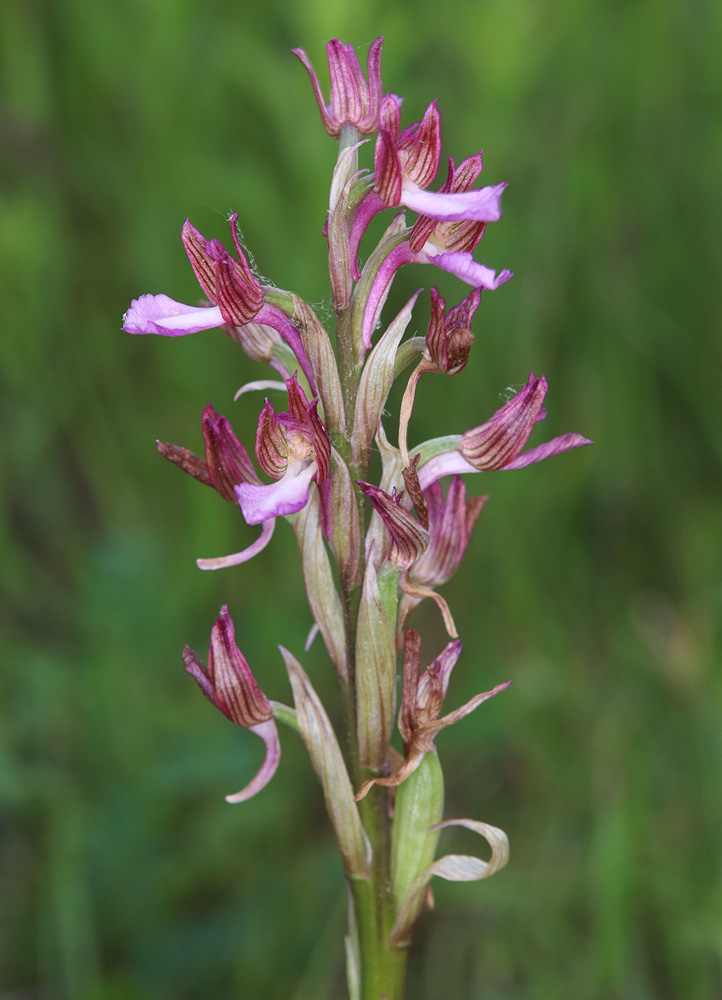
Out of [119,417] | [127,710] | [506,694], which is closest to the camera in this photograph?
[127,710]

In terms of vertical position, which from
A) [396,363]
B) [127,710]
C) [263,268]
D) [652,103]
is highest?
[652,103]

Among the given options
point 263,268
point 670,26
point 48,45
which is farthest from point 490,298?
point 48,45

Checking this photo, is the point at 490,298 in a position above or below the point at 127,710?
above

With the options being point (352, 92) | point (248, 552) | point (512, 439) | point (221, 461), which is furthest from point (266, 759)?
point (352, 92)

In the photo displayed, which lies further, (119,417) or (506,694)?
(119,417)

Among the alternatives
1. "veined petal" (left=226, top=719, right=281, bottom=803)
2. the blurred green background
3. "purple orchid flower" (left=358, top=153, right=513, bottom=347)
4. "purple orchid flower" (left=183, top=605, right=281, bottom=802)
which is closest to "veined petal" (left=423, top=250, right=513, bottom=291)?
"purple orchid flower" (left=358, top=153, right=513, bottom=347)

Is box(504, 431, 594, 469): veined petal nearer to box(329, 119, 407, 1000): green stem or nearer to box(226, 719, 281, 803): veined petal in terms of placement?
box(329, 119, 407, 1000): green stem

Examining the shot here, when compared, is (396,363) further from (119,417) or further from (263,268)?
(119,417)

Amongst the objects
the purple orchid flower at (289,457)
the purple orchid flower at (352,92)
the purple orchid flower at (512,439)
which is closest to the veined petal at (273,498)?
the purple orchid flower at (289,457)
